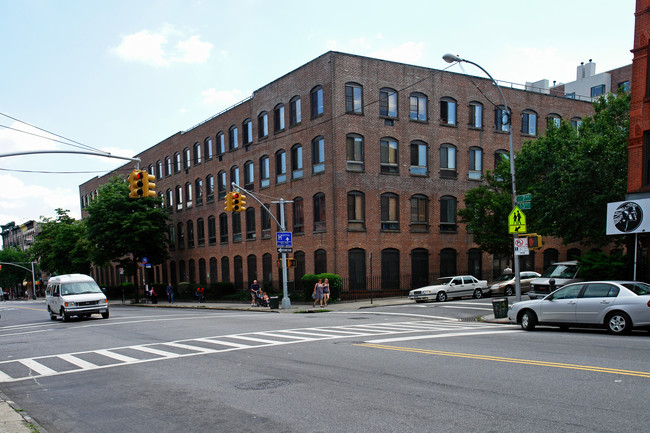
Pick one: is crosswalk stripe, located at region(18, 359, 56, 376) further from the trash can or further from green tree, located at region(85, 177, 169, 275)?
green tree, located at region(85, 177, 169, 275)

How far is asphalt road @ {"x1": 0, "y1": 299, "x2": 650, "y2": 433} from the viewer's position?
6594 millimetres

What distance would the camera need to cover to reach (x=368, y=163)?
1421 inches

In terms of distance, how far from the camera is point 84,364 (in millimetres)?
12297

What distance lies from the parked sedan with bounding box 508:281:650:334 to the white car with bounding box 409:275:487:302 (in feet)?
53.3

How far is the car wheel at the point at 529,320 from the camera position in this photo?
52.1ft

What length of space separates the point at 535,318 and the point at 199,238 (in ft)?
136

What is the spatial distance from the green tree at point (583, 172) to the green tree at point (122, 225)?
35096 millimetres

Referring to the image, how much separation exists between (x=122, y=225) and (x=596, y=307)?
143 feet

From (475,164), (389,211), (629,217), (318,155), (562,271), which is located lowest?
(562,271)

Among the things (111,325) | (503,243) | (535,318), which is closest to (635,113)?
(535,318)

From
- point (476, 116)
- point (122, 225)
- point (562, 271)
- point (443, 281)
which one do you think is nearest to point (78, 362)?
point (562, 271)

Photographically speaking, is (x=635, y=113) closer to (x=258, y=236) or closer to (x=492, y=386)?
(x=492, y=386)

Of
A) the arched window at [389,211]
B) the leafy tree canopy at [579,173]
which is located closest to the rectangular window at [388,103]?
the arched window at [389,211]

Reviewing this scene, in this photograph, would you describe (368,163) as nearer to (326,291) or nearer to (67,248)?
(326,291)
